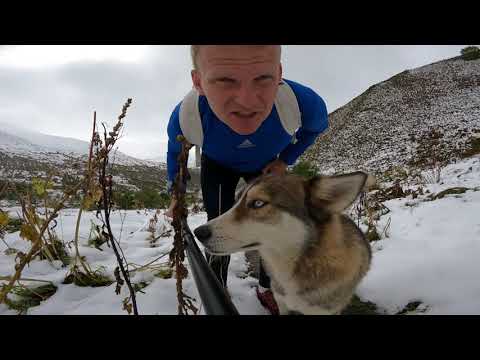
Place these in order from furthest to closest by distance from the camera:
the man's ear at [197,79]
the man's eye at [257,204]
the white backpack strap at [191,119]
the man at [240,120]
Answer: the white backpack strap at [191,119]
the man's ear at [197,79]
the man's eye at [257,204]
the man at [240,120]

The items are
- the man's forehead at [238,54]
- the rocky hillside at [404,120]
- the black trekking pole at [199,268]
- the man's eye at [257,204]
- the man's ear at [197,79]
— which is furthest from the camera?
the rocky hillside at [404,120]

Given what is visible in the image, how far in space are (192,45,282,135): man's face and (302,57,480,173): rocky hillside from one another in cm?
1256

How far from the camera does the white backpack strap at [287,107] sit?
98.3 inches

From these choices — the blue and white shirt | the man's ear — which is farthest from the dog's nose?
the man's ear

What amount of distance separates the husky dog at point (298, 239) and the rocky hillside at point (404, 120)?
1227 cm

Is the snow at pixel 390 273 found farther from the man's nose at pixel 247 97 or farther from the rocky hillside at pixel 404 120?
the rocky hillside at pixel 404 120

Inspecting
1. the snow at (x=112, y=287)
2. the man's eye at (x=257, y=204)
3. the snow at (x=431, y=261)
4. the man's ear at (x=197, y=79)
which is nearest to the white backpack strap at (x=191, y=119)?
the man's ear at (x=197, y=79)

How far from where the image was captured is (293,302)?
2.05m

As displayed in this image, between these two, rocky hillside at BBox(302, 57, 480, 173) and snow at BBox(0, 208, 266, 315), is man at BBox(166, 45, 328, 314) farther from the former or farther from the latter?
rocky hillside at BBox(302, 57, 480, 173)

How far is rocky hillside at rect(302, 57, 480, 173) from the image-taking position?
15.5 meters
